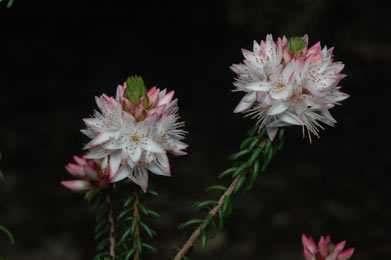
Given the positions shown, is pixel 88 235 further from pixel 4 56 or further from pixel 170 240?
pixel 4 56

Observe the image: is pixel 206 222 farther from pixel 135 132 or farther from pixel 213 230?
pixel 135 132

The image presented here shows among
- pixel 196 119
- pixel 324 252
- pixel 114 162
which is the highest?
pixel 196 119

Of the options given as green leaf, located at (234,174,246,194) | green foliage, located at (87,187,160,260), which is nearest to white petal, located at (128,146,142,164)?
green foliage, located at (87,187,160,260)

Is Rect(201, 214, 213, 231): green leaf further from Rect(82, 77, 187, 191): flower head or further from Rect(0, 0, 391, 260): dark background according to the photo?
Rect(0, 0, 391, 260): dark background

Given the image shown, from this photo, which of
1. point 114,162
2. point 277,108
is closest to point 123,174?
point 114,162

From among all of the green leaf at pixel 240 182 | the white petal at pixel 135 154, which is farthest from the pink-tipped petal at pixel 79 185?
the green leaf at pixel 240 182

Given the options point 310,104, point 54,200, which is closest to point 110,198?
point 310,104
